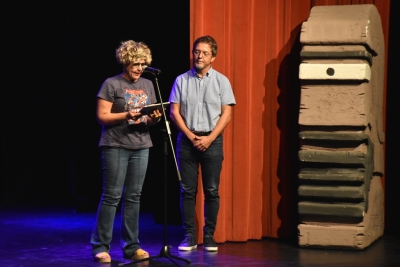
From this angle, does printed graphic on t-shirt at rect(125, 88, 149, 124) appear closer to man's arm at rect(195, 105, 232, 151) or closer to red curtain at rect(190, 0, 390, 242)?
man's arm at rect(195, 105, 232, 151)

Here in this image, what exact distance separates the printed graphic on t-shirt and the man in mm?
601

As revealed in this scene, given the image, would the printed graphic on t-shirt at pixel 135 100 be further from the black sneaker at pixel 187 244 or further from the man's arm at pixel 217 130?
the black sneaker at pixel 187 244

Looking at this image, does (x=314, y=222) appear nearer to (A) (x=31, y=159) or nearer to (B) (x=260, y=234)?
(B) (x=260, y=234)

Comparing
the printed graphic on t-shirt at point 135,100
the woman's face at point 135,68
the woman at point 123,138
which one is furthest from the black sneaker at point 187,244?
the woman's face at point 135,68

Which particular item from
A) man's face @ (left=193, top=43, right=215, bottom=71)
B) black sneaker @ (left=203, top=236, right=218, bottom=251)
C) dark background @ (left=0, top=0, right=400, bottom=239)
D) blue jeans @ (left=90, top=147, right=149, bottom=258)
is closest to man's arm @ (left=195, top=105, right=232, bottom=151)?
man's face @ (left=193, top=43, right=215, bottom=71)

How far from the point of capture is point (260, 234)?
20.4 ft

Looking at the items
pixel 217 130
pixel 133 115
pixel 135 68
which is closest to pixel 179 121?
pixel 217 130

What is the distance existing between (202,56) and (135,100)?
0.81 metres

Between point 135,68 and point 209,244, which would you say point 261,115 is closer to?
point 209,244

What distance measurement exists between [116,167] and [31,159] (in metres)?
3.94

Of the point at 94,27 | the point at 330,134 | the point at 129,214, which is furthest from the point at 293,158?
the point at 94,27

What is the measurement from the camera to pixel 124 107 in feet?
16.4

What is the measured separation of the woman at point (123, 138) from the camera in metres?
4.95

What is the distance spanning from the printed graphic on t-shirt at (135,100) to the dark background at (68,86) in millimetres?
2170
